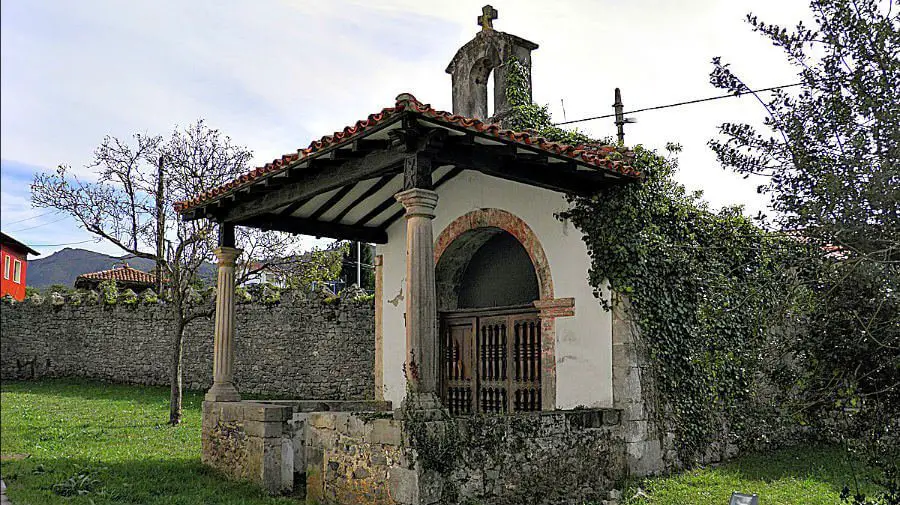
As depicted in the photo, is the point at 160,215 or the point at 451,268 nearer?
the point at 451,268

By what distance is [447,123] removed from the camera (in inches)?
239

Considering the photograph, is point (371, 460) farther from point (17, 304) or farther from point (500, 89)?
point (17, 304)

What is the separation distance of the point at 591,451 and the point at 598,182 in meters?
2.75

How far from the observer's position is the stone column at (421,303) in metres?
6.07

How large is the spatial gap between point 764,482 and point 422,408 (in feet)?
13.1

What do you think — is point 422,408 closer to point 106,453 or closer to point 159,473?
point 159,473

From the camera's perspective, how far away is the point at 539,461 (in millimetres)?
6742

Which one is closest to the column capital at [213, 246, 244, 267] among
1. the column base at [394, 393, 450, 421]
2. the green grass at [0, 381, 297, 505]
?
the green grass at [0, 381, 297, 505]

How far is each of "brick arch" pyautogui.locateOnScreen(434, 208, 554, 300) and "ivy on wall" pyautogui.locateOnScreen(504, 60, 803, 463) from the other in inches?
22.9

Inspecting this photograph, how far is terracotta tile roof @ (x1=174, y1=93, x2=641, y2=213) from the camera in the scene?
5973 millimetres

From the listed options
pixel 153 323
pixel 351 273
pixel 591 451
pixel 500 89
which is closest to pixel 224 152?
pixel 153 323

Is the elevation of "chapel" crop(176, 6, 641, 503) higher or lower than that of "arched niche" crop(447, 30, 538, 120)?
lower

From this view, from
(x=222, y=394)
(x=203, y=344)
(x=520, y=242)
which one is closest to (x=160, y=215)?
(x=203, y=344)

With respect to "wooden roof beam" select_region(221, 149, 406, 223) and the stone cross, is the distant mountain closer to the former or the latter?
"wooden roof beam" select_region(221, 149, 406, 223)
